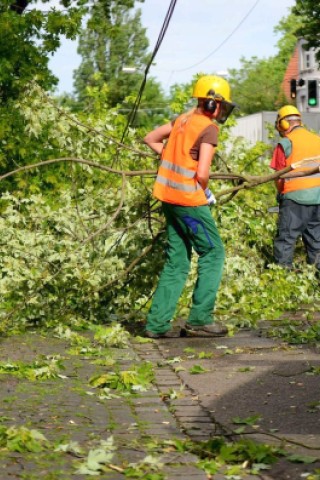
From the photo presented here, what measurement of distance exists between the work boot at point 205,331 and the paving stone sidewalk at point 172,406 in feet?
2.03

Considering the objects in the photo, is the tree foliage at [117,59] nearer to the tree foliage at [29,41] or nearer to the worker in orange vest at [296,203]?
the tree foliage at [29,41]

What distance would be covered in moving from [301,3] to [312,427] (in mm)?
28836

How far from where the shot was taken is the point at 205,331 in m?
9.72

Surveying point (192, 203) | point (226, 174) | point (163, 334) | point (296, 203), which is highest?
point (226, 174)

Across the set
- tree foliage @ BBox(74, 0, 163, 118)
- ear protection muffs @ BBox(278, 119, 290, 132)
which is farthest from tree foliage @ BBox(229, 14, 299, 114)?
ear protection muffs @ BBox(278, 119, 290, 132)

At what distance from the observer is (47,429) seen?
5836 millimetres

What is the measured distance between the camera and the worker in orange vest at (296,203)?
1295cm

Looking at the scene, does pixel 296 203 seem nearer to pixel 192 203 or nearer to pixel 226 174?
pixel 226 174

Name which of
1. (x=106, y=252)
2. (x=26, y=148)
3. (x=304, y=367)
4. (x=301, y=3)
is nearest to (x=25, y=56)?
(x=26, y=148)

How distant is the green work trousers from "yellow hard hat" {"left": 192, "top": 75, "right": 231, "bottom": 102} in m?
Answer: 0.85

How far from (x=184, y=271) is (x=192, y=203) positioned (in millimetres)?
606

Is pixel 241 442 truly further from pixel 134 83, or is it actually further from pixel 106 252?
pixel 134 83

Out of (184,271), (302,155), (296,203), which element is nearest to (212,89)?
(184,271)

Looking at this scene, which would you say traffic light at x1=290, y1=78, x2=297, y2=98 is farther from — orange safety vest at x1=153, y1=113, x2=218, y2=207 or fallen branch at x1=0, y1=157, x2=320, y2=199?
orange safety vest at x1=153, y1=113, x2=218, y2=207
